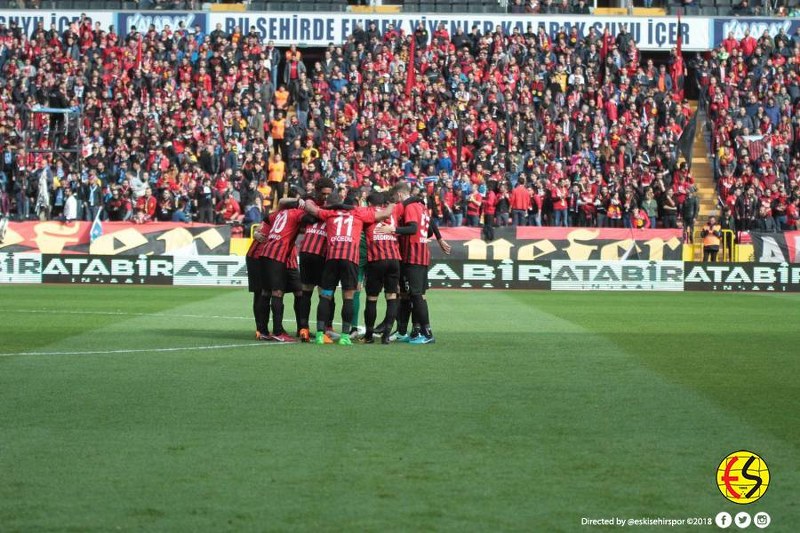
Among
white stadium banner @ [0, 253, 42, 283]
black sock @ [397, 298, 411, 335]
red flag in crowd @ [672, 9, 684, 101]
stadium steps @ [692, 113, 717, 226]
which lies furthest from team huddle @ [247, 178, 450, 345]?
red flag in crowd @ [672, 9, 684, 101]

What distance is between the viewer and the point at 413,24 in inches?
1714

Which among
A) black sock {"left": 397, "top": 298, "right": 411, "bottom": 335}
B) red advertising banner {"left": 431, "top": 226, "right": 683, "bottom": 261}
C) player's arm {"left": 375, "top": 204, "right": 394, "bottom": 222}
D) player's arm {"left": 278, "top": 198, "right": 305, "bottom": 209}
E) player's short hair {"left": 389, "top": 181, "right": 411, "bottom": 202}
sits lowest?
black sock {"left": 397, "top": 298, "right": 411, "bottom": 335}

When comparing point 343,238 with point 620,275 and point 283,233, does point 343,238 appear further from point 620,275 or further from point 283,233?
point 620,275

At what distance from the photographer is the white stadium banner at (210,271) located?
31688mm

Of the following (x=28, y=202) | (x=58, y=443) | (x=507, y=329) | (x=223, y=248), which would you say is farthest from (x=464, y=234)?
(x=58, y=443)

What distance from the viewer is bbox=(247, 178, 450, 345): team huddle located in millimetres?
14781

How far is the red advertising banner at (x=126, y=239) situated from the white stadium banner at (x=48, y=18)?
12.4 m

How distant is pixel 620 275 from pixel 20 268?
15618mm

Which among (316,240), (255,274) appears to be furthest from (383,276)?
(255,274)

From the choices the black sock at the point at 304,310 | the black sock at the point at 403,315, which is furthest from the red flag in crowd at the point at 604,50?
the black sock at the point at 304,310

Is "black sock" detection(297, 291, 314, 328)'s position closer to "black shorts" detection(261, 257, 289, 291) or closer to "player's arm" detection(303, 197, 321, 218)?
"black shorts" detection(261, 257, 289, 291)

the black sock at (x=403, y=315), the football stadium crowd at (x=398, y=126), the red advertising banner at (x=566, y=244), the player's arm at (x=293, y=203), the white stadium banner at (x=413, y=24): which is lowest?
the black sock at (x=403, y=315)

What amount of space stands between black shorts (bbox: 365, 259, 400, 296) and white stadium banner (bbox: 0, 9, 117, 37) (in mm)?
31563

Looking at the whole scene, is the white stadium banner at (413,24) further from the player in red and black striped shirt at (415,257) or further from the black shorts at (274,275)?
the black shorts at (274,275)
